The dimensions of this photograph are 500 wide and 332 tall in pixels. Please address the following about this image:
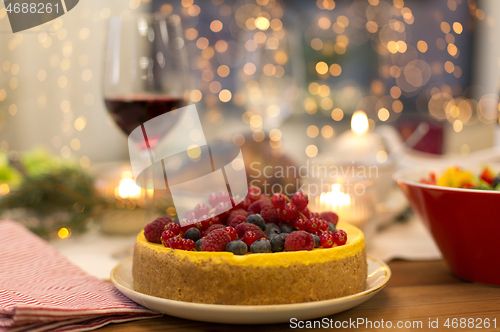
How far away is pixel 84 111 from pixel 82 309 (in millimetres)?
2054

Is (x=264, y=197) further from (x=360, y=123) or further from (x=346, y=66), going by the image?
(x=346, y=66)

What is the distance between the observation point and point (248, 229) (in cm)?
47

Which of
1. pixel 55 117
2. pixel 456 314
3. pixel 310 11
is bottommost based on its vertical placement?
pixel 456 314

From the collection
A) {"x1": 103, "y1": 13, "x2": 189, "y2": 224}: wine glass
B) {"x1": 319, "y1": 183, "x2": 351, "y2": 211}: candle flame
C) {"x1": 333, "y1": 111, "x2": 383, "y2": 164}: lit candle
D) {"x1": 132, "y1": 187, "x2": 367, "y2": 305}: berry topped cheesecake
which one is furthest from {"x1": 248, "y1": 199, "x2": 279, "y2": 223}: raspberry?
{"x1": 333, "y1": 111, "x2": 383, "y2": 164}: lit candle

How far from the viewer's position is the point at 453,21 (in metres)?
3.02

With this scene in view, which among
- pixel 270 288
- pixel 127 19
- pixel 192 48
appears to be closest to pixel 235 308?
pixel 270 288

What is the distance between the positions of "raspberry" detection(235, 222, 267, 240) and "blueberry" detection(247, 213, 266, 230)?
16 mm

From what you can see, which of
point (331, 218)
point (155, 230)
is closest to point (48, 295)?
point (155, 230)

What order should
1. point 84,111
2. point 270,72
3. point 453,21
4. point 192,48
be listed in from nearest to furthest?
point 270,72 < point 84,111 < point 192,48 < point 453,21

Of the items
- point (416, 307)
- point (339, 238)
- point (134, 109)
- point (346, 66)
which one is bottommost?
point (416, 307)

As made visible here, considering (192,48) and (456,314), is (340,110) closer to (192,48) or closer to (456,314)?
(192,48)

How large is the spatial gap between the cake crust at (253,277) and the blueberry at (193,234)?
29mm

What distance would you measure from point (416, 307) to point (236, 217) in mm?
242

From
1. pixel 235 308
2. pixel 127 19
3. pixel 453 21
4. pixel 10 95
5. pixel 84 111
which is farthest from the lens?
pixel 453 21
